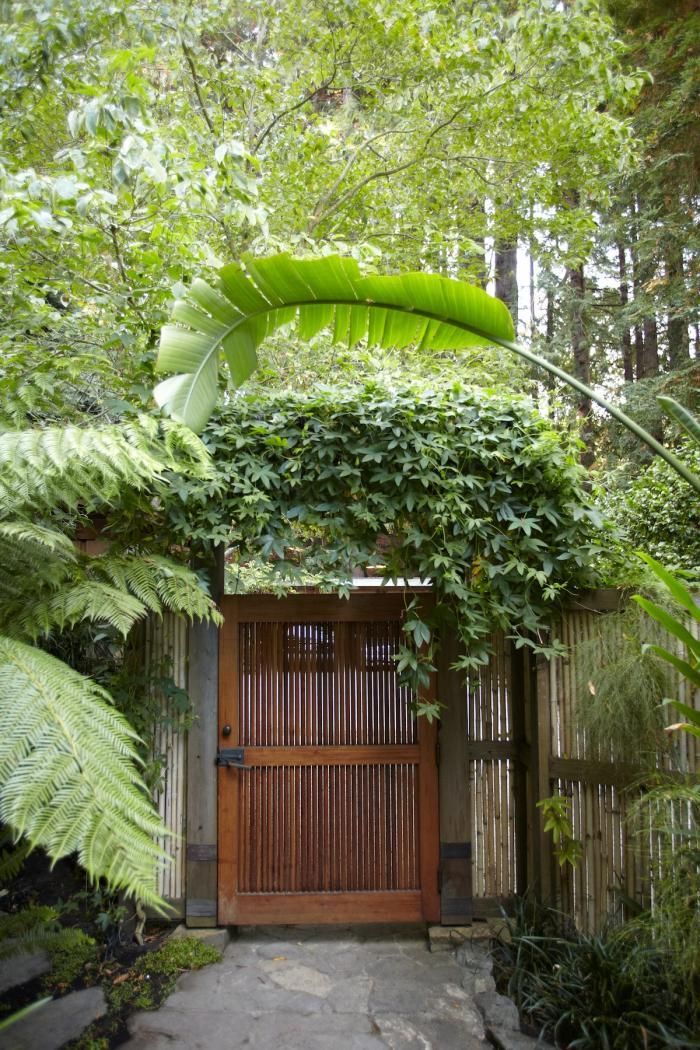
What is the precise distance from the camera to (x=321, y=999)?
2.91 m

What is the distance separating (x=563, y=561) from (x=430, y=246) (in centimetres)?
326

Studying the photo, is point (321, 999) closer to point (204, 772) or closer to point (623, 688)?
point (204, 772)

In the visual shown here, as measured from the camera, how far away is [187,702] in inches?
135

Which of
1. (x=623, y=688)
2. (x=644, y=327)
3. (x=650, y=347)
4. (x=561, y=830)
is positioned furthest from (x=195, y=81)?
(x=644, y=327)

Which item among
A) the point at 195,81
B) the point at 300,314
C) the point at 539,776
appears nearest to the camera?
the point at 300,314

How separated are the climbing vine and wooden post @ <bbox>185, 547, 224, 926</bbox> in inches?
17.7

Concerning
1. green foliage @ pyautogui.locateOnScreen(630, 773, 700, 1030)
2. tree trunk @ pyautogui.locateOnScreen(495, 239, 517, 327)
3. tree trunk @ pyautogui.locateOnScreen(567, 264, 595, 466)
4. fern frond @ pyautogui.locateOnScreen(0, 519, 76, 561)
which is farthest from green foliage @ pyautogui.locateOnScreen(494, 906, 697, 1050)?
tree trunk @ pyautogui.locateOnScreen(495, 239, 517, 327)

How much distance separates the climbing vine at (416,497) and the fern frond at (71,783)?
1.72 m

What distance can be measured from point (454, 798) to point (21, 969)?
2.14m

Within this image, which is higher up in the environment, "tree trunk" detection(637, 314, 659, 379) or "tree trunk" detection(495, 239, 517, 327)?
"tree trunk" detection(495, 239, 517, 327)

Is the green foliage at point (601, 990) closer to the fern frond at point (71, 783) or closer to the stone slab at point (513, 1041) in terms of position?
the stone slab at point (513, 1041)

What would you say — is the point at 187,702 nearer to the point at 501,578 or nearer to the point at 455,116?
the point at 501,578

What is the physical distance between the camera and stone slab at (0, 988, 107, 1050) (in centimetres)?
246

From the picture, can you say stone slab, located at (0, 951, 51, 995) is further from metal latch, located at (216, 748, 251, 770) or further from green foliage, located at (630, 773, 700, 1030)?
green foliage, located at (630, 773, 700, 1030)
